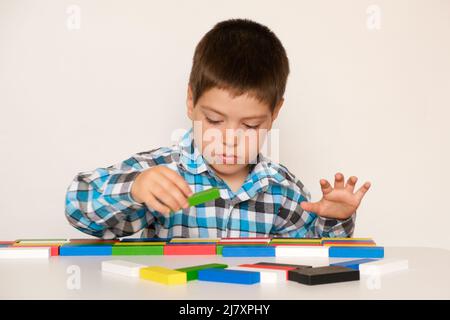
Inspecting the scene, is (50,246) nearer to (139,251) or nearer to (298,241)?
(139,251)

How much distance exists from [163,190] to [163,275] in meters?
0.26

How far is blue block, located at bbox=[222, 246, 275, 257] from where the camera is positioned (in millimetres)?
1000

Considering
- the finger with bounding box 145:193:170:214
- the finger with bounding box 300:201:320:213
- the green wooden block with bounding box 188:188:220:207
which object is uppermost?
the green wooden block with bounding box 188:188:220:207

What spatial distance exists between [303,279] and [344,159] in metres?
1.35

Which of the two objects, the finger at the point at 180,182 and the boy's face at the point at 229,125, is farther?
the boy's face at the point at 229,125

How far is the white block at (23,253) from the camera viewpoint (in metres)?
1.00

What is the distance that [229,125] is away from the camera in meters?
1.36

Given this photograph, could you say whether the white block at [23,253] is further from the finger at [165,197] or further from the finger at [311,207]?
the finger at [311,207]

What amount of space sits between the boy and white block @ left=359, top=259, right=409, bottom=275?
1.18ft

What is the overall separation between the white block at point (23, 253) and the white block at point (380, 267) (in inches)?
18.9

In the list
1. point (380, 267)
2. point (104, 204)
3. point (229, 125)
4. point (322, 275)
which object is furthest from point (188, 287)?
point (229, 125)

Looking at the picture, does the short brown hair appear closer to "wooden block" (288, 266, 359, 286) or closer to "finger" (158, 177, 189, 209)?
"finger" (158, 177, 189, 209)

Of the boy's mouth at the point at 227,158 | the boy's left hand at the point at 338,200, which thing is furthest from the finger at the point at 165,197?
the boy's mouth at the point at 227,158

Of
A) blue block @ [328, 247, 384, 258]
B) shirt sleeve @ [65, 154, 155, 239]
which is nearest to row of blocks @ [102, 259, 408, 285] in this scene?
blue block @ [328, 247, 384, 258]
